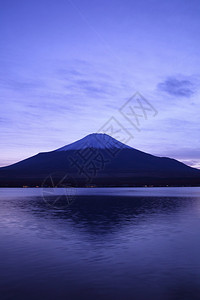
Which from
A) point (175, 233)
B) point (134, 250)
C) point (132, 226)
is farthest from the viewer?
point (132, 226)

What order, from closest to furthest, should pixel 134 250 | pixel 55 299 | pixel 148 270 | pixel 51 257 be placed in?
pixel 55 299, pixel 148 270, pixel 51 257, pixel 134 250

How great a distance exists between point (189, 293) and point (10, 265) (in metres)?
6.34

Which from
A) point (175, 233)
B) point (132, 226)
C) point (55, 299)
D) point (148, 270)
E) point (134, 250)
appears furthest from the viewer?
point (132, 226)

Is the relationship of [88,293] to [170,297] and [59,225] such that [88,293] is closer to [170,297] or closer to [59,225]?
[170,297]

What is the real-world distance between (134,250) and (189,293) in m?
5.73

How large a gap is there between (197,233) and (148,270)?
30.2 feet

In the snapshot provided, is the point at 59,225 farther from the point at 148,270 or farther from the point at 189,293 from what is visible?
the point at 189,293

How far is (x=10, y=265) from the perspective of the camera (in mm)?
11945

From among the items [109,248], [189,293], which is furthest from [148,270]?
[109,248]

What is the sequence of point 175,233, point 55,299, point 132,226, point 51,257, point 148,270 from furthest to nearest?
point 132,226, point 175,233, point 51,257, point 148,270, point 55,299

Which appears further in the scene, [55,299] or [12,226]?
[12,226]

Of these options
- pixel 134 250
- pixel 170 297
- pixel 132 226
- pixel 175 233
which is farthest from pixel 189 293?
pixel 132 226

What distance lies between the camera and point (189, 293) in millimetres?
8953

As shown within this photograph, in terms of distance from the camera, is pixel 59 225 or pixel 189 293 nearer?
pixel 189 293
